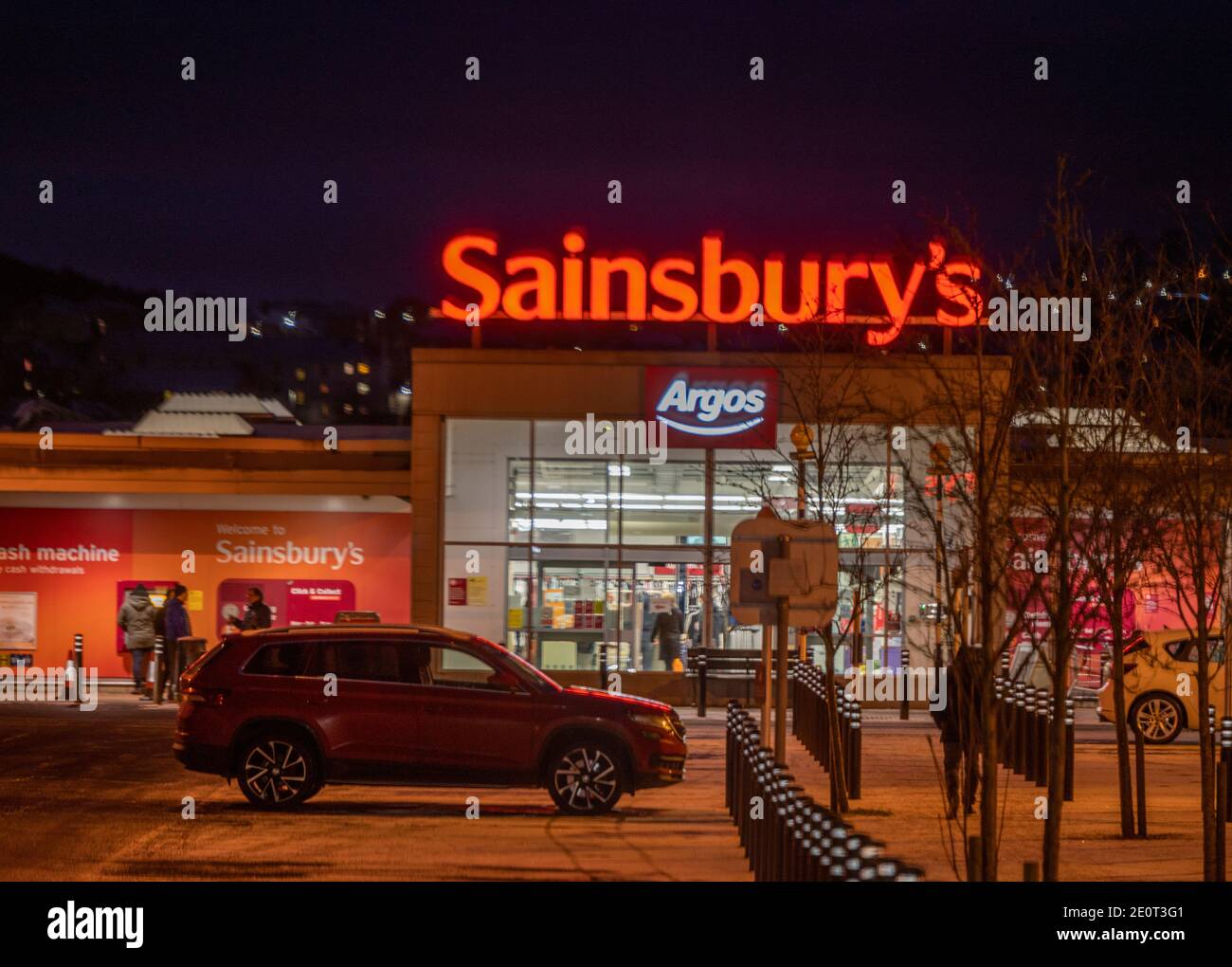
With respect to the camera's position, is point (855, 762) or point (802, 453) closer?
point (855, 762)

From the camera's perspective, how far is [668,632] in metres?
25.7

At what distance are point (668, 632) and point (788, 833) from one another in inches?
675

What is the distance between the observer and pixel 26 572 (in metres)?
26.5

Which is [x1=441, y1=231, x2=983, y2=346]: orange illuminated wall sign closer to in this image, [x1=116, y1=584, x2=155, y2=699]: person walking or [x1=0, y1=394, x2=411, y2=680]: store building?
[x1=0, y1=394, x2=411, y2=680]: store building

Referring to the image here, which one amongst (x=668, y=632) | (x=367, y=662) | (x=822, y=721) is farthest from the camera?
(x=668, y=632)

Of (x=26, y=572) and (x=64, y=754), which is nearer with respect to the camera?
(x=64, y=754)

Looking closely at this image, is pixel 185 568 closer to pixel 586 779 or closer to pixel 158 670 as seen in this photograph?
pixel 158 670

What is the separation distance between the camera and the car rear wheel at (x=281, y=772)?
1325 cm

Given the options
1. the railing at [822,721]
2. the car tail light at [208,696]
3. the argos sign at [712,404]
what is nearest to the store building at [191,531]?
the argos sign at [712,404]

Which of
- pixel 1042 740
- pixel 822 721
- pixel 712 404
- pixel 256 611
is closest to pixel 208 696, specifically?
pixel 822 721
